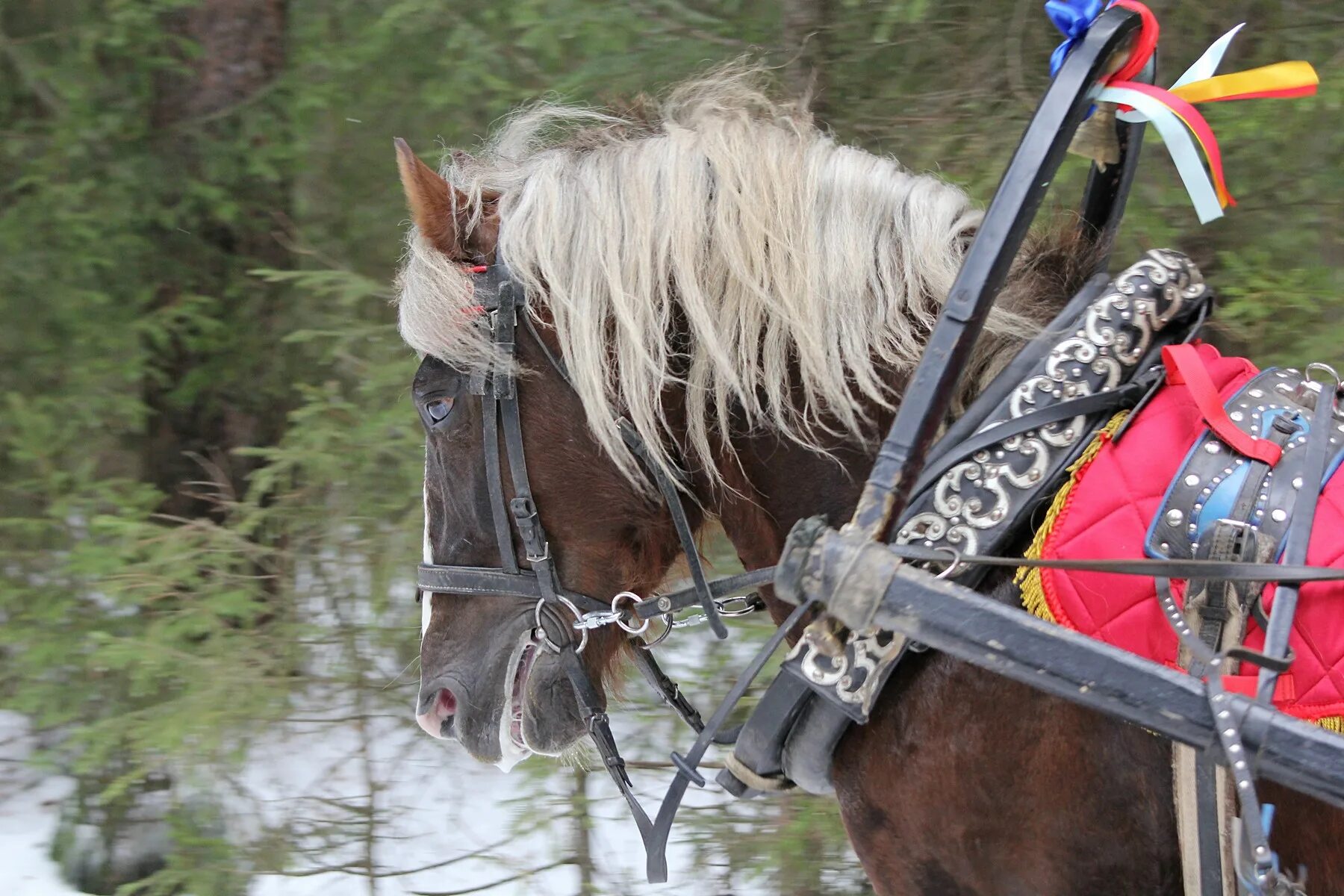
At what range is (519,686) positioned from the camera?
1779 millimetres

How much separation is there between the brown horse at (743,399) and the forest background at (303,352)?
1449mm

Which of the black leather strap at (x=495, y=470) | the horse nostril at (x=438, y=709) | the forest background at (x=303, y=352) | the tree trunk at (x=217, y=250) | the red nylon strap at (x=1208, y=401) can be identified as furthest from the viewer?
the tree trunk at (x=217, y=250)

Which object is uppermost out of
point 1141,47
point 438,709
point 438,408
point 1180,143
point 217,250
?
point 1141,47

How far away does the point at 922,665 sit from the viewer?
4.74 feet

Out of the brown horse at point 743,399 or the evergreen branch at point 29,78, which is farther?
the evergreen branch at point 29,78

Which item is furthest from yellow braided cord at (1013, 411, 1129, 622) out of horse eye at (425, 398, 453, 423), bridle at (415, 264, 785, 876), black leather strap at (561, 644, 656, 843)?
horse eye at (425, 398, 453, 423)

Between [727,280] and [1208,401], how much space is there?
25.2 inches

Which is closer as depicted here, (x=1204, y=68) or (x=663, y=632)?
(x=1204, y=68)

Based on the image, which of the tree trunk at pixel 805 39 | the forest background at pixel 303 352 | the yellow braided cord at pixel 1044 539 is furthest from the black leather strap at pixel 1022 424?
the tree trunk at pixel 805 39

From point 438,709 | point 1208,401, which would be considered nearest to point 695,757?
point 438,709

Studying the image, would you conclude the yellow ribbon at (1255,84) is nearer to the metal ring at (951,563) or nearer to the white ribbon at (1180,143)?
the white ribbon at (1180,143)

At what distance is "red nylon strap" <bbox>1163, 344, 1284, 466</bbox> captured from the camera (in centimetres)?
131

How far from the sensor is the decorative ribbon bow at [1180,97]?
4.34 ft

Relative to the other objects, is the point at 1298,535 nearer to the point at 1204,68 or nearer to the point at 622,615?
the point at 1204,68
